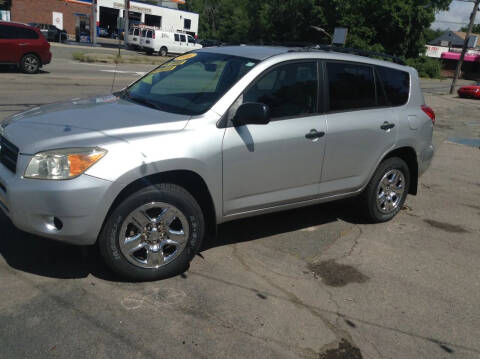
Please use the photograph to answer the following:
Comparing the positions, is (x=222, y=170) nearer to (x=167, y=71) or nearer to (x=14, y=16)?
(x=167, y=71)

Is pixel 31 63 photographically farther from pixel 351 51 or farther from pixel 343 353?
pixel 343 353

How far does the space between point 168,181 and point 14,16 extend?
5891 cm

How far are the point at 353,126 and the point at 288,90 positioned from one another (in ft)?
2.65

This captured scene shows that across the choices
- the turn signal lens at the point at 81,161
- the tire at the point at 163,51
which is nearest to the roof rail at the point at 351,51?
the turn signal lens at the point at 81,161

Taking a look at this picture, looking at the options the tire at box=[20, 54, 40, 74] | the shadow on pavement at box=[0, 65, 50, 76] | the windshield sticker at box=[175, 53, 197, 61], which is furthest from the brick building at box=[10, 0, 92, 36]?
the windshield sticker at box=[175, 53, 197, 61]

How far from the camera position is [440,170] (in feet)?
27.5

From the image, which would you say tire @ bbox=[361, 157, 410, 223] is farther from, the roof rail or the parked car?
the parked car

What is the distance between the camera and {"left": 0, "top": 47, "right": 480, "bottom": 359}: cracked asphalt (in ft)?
9.83

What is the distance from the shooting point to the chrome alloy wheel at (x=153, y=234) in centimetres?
350

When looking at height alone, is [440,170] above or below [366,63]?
below

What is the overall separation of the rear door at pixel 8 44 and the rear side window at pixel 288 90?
14816 mm

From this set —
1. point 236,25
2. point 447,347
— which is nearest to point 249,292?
point 447,347

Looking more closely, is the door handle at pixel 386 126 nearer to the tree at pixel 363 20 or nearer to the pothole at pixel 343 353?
the pothole at pixel 343 353

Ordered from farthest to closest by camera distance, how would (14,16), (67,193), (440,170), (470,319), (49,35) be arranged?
(14,16) → (49,35) → (440,170) → (470,319) → (67,193)
